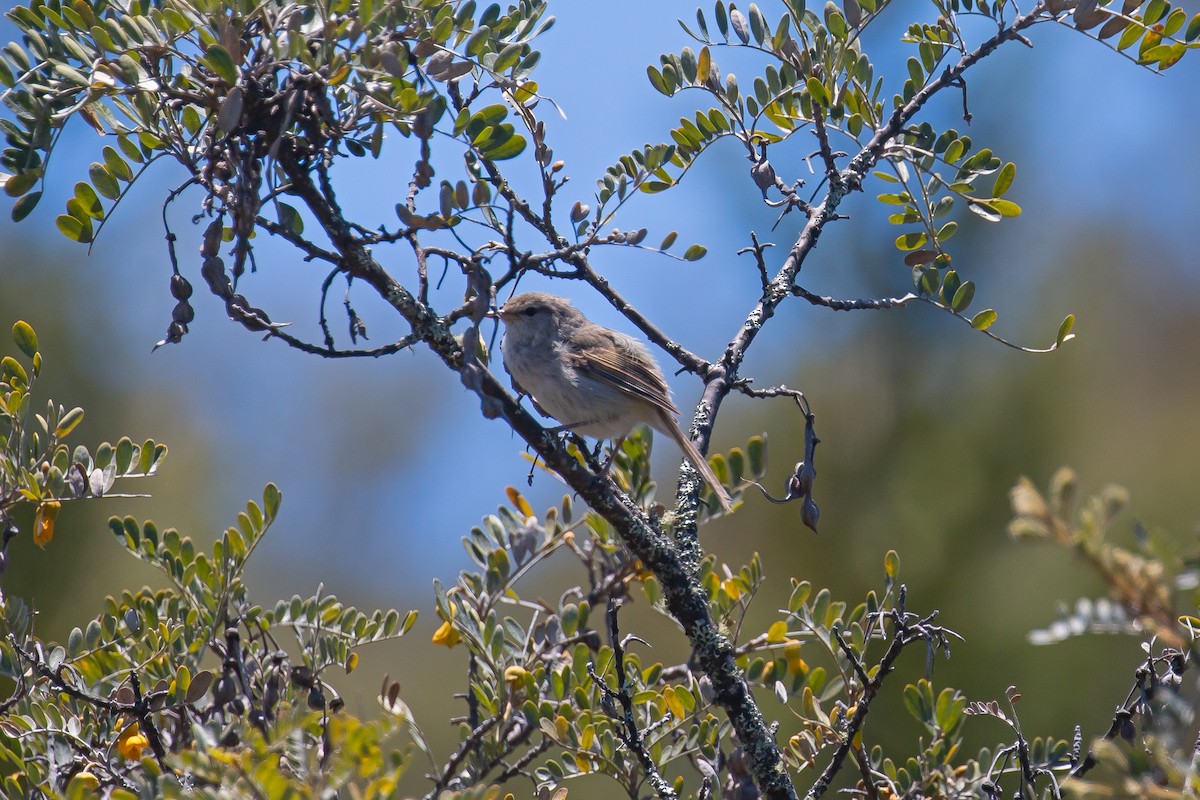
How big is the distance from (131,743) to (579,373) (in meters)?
2.34

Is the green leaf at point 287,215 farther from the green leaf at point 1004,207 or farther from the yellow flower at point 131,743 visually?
the green leaf at point 1004,207

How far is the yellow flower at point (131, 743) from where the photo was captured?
65.7 inches

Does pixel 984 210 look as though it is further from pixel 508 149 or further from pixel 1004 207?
pixel 508 149

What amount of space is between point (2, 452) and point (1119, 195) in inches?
345

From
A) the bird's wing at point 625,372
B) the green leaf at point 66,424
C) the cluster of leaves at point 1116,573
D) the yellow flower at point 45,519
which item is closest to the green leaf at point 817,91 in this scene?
the cluster of leaves at point 1116,573

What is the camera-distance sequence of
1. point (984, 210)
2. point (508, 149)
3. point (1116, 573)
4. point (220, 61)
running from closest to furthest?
1. point (1116, 573)
2. point (220, 61)
3. point (508, 149)
4. point (984, 210)

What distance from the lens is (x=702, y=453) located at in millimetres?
2332

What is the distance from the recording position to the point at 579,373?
3.77 meters

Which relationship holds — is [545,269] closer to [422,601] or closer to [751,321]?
[751,321]

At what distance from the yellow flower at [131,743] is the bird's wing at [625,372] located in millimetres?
2283

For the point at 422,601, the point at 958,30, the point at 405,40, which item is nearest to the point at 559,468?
the point at 405,40

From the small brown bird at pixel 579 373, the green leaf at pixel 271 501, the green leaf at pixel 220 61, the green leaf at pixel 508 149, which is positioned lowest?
the small brown bird at pixel 579 373

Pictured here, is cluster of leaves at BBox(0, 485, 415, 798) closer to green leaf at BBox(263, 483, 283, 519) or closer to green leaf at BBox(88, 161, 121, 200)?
green leaf at BBox(263, 483, 283, 519)

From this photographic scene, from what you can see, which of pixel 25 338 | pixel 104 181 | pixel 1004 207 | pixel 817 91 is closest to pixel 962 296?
pixel 1004 207
